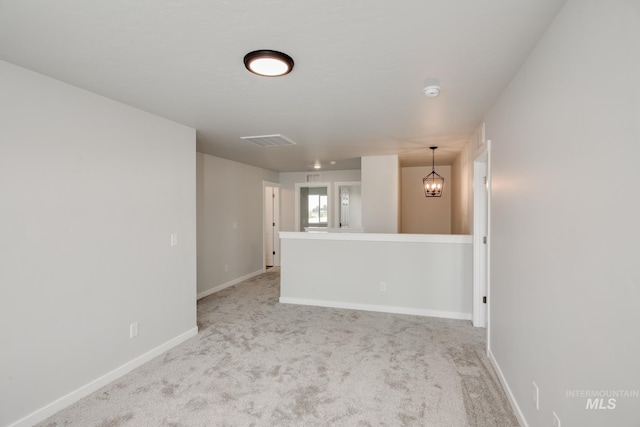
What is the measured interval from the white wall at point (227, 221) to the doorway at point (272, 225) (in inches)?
25.2

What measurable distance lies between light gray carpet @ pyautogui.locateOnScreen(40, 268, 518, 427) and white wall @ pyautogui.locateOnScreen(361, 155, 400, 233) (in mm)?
1817

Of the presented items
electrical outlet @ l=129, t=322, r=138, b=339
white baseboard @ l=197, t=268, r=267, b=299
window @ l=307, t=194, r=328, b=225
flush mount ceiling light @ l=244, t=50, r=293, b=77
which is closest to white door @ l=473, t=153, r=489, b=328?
flush mount ceiling light @ l=244, t=50, r=293, b=77

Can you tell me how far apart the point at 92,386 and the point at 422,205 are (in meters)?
6.32

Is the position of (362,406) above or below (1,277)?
below

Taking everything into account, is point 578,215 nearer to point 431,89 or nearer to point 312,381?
point 431,89

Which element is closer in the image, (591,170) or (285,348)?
(591,170)

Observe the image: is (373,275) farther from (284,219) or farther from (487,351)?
(284,219)

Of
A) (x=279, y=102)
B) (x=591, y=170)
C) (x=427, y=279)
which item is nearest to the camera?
(x=591, y=170)

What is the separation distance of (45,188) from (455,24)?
9.09 ft

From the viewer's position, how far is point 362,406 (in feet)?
7.40

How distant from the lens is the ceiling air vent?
3.96 meters

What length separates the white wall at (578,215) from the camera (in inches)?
39.8

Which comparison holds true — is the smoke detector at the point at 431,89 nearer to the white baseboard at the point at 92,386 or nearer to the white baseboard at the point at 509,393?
the white baseboard at the point at 509,393

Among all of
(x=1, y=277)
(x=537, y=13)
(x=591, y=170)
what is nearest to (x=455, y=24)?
(x=537, y=13)
